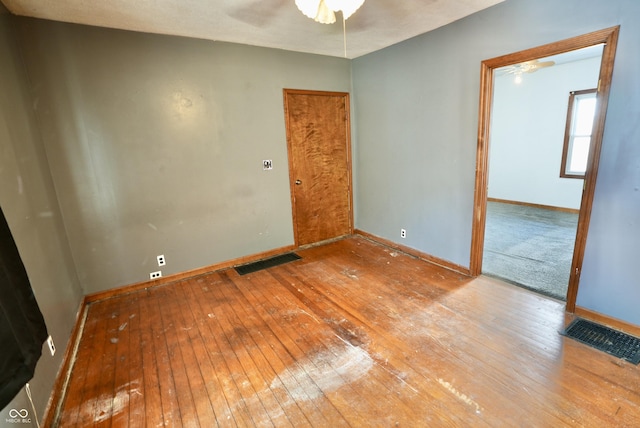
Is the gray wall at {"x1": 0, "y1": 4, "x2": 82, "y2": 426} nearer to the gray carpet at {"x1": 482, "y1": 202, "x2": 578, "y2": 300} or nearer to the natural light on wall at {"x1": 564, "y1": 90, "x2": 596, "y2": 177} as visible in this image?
the gray carpet at {"x1": 482, "y1": 202, "x2": 578, "y2": 300}

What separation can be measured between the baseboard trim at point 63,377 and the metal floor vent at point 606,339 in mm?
3371

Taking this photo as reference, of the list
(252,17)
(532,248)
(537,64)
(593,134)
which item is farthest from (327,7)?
(532,248)

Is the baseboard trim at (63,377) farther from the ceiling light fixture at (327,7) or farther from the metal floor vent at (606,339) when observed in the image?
the metal floor vent at (606,339)

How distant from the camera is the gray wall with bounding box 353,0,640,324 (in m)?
2.05

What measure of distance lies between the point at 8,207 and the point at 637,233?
400cm

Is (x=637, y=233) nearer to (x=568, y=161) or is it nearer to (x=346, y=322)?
(x=346, y=322)

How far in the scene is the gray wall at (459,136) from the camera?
6.73 feet

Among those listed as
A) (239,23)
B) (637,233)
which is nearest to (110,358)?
(239,23)

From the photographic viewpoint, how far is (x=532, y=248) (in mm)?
3869

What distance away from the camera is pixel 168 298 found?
10.0 ft

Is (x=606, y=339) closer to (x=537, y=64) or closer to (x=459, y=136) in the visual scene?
(x=459, y=136)

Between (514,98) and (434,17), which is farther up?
(434,17)

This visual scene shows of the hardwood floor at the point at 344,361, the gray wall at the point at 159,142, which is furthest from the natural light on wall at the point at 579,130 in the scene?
the gray wall at the point at 159,142

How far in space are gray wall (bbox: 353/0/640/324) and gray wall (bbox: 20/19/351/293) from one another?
1078 mm
